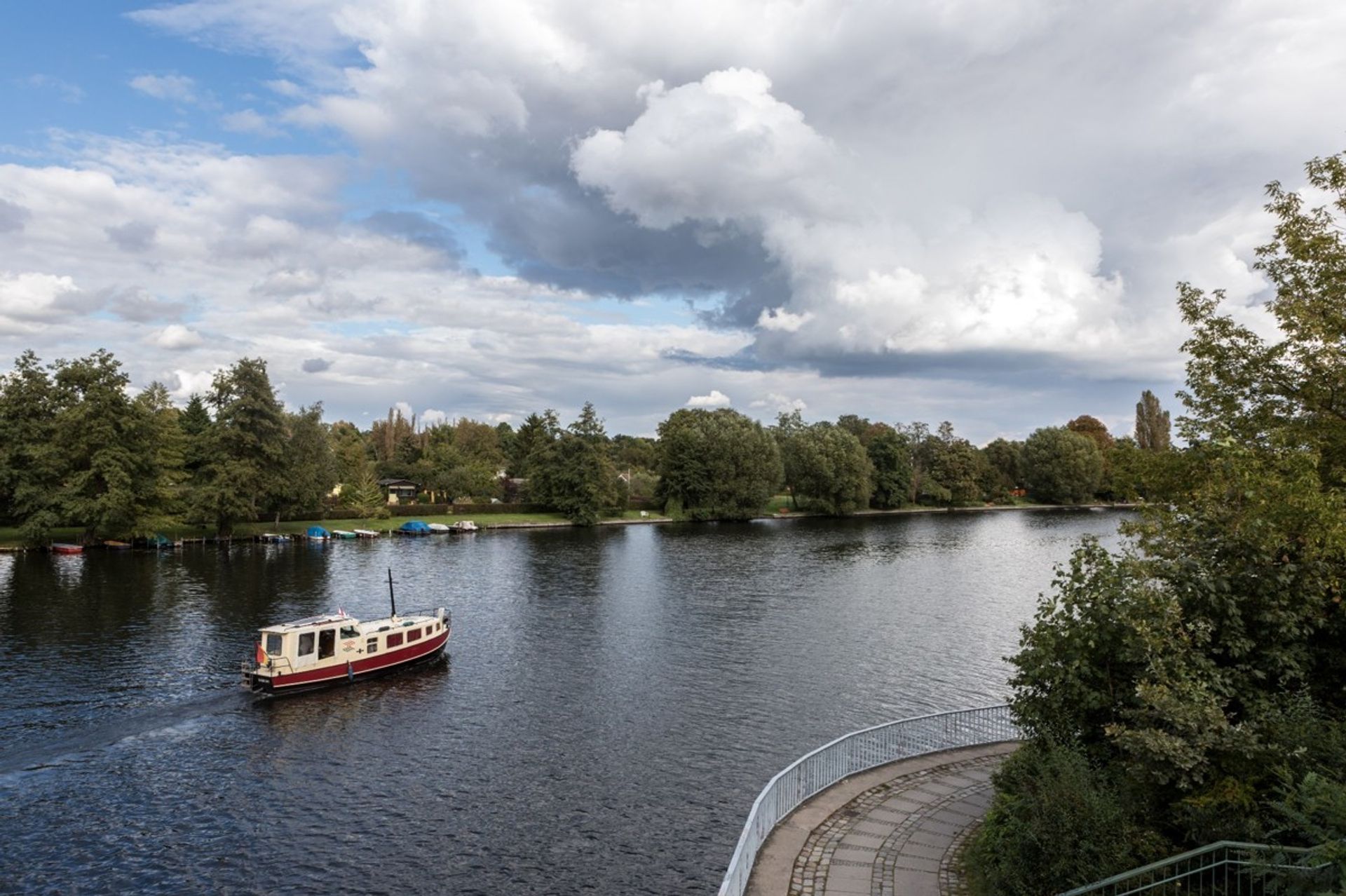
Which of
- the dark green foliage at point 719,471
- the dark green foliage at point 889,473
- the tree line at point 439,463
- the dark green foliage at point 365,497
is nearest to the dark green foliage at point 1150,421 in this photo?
the tree line at point 439,463

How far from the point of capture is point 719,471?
13262cm

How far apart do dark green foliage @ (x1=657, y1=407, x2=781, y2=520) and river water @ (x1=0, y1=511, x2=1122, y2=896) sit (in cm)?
6120

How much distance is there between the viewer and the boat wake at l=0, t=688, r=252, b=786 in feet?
91.9

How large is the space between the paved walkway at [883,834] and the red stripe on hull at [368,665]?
26793mm

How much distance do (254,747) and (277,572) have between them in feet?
149

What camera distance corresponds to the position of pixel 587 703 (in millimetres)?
35250

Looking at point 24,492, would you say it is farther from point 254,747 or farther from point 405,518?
point 254,747

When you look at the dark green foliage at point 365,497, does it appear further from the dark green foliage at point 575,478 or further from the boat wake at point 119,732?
the boat wake at point 119,732

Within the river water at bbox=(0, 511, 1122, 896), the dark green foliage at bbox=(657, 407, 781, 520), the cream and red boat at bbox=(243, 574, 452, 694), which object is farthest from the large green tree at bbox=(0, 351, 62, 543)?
the dark green foliage at bbox=(657, 407, 781, 520)

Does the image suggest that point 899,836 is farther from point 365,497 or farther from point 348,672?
point 365,497

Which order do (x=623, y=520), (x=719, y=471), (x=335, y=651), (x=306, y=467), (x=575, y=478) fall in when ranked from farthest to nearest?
(x=719, y=471)
(x=623, y=520)
(x=575, y=478)
(x=306, y=467)
(x=335, y=651)

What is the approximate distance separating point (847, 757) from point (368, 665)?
2632 cm

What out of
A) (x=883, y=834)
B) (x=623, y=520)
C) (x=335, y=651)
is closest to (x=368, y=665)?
(x=335, y=651)

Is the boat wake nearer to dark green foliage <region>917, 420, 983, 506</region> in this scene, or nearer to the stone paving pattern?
the stone paving pattern
